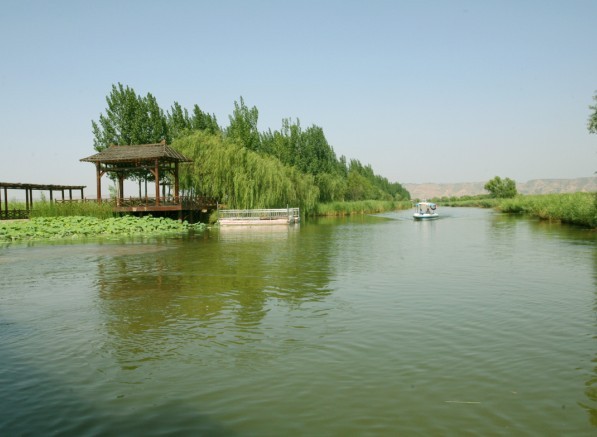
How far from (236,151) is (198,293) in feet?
113

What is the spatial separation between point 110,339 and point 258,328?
255cm

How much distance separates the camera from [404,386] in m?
6.20

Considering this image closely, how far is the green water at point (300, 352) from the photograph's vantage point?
5391 mm

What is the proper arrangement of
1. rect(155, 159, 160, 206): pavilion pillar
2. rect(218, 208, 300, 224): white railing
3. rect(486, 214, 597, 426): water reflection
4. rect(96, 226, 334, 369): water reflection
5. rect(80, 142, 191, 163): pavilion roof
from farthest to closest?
1. rect(218, 208, 300, 224): white railing
2. rect(155, 159, 160, 206): pavilion pillar
3. rect(80, 142, 191, 163): pavilion roof
4. rect(96, 226, 334, 369): water reflection
5. rect(486, 214, 597, 426): water reflection

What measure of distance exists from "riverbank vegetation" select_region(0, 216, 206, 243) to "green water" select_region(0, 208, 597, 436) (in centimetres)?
1518

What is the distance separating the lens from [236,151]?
150 ft

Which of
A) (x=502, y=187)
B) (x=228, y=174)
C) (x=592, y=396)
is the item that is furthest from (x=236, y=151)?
(x=502, y=187)

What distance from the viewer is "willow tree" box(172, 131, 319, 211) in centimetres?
4428

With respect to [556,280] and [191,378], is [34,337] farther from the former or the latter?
[556,280]

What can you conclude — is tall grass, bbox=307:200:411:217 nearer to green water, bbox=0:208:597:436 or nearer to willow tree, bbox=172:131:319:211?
willow tree, bbox=172:131:319:211

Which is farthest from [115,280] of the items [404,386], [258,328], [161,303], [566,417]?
[566,417]

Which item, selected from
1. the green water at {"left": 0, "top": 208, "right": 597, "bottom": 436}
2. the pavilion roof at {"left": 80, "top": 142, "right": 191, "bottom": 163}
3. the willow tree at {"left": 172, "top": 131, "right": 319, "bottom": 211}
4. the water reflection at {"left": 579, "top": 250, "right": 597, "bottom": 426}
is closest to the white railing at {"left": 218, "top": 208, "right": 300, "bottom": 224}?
the willow tree at {"left": 172, "top": 131, "right": 319, "bottom": 211}

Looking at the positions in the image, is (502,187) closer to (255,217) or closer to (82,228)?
(255,217)

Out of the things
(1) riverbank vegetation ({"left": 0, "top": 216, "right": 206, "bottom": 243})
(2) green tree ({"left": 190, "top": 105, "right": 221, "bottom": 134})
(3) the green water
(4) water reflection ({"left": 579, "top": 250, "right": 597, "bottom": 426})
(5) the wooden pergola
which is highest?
(2) green tree ({"left": 190, "top": 105, "right": 221, "bottom": 134})
